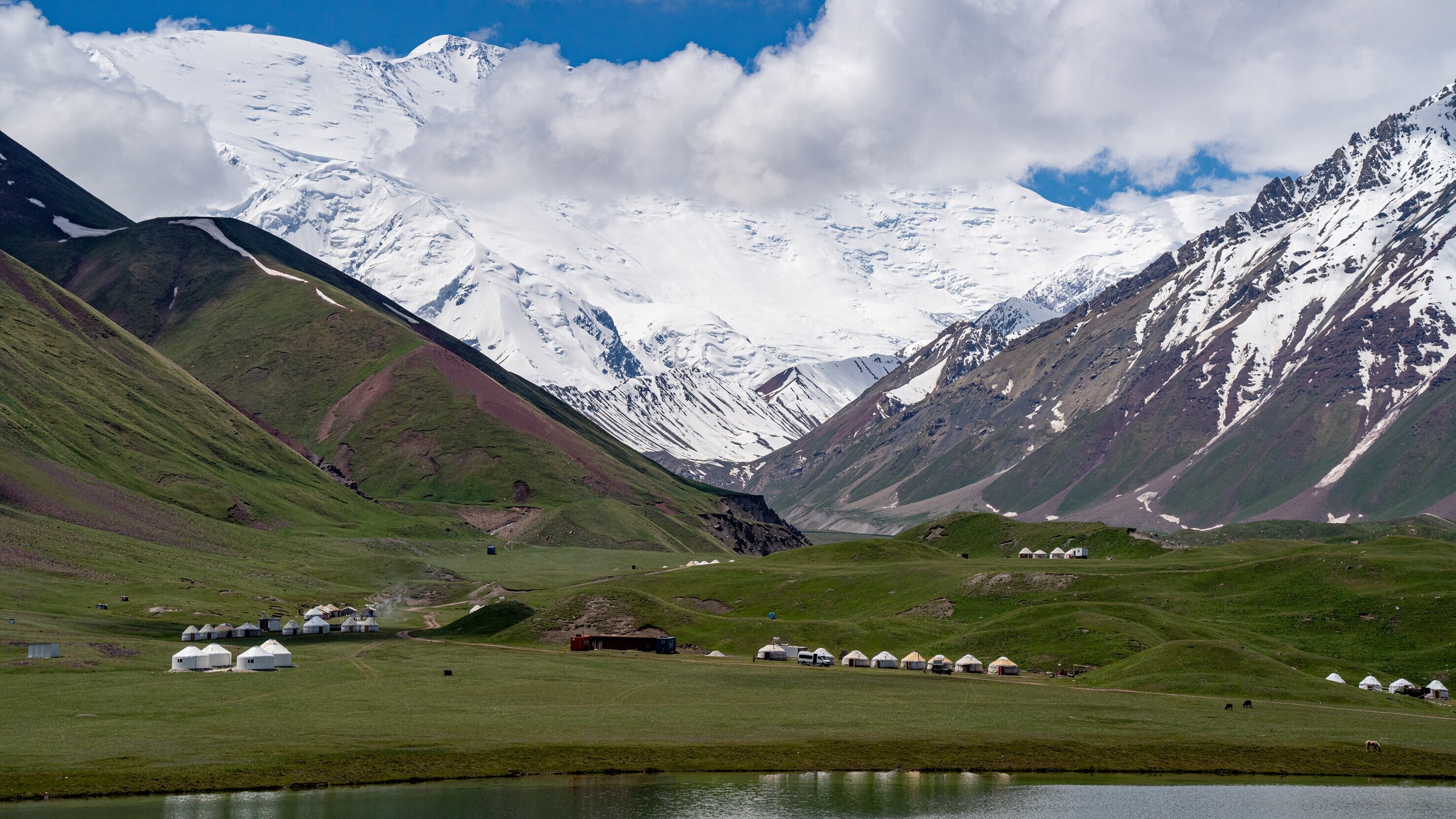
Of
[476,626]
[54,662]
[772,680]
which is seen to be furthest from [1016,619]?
[54,662]

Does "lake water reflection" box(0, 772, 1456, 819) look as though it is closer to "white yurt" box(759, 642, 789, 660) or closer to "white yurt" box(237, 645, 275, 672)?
"white yurt" box(237, 645, 275, 672)

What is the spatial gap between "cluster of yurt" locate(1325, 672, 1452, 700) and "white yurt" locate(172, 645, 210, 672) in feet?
370

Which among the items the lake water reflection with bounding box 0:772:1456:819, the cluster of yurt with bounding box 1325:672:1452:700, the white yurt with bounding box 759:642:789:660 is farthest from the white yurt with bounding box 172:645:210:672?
the cluster of yurt with bounding box 1325:672:1452:700

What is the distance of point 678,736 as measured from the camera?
10781 centimetres

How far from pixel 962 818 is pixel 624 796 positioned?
21.3m

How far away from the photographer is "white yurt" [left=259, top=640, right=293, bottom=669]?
146 meters

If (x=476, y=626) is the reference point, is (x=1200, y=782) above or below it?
below

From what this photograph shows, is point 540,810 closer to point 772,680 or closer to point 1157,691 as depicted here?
point 772,680

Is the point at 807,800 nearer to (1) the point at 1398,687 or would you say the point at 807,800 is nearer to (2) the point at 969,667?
(2) the point at 969,667

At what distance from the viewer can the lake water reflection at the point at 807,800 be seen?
277ft

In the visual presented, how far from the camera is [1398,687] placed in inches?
5556

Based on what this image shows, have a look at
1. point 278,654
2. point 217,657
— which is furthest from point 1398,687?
point 217,657

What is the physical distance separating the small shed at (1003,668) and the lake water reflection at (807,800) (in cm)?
5193

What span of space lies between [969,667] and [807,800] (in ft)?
226
